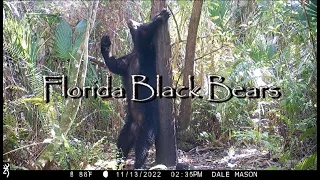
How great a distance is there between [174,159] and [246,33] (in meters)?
1.36

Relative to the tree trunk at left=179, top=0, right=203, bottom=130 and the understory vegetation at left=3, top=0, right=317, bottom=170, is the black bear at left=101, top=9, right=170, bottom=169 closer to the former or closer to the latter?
the understory vegetation at left=3, top=0, right=317, bottom=170

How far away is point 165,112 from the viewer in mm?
3223

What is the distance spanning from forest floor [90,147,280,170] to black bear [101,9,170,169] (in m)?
0.12

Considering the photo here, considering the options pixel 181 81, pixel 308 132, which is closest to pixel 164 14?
pixel 181 81

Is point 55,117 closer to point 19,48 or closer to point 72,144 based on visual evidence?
point 72,144

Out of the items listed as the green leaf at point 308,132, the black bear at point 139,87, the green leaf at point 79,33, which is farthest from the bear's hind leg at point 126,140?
the green leaf at point 308,132

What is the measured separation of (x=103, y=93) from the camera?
3.39 m

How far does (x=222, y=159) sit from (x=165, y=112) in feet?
1.75

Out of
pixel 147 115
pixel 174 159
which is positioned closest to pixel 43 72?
pixel 147 115

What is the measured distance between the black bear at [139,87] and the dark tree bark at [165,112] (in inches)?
2.2

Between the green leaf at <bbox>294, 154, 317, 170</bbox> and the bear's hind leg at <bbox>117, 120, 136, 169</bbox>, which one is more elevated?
the bear's hind leg at <bbox>117, 120, 136, 169</bbox>

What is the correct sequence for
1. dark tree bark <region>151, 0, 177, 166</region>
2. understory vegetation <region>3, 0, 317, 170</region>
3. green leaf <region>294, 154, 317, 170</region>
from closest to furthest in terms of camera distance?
green leaf <region>294, 154, 317, 170</region> < understory vegetation <region>3, 0, 317, 170</region> < dark tree bark <region>151, 0, 177, 166</region>

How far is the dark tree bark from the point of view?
317 centimetres

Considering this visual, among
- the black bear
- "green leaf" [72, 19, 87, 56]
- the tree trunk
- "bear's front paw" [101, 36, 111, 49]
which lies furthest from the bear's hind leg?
"green leaf" [72, 19, 87, 56]
